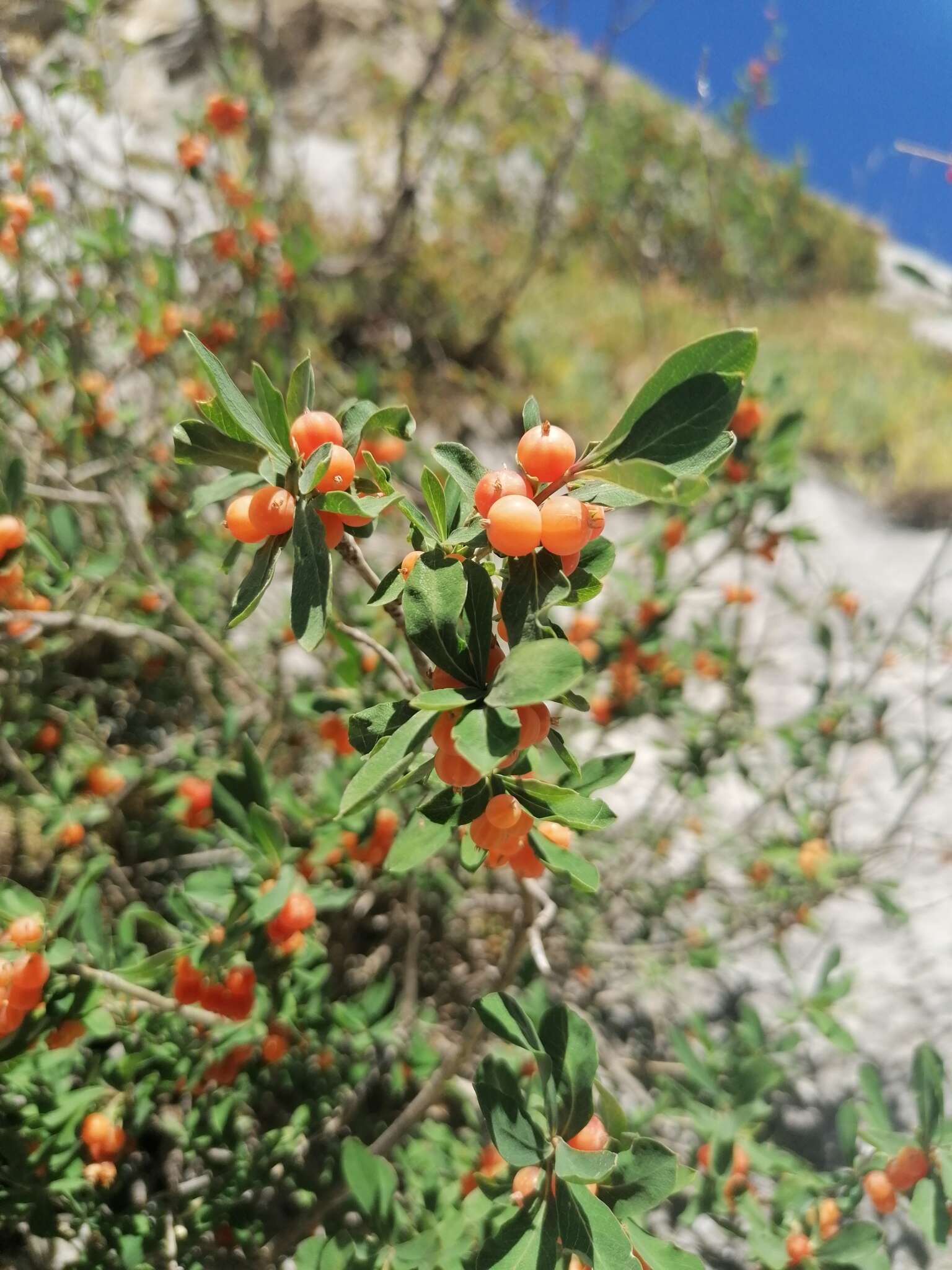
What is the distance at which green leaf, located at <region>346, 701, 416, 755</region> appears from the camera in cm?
→ 72

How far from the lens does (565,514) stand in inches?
23.8

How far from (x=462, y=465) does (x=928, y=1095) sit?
122cm

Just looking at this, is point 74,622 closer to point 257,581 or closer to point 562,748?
point 257,581

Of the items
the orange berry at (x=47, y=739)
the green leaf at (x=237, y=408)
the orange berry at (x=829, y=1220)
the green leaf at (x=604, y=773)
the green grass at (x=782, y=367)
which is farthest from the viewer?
the green grass at (x=782, y=367)

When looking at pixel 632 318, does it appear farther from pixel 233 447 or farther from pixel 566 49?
pixel 233 447

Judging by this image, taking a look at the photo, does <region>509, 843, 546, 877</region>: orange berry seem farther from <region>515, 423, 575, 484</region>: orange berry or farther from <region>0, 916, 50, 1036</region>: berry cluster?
<region>0, 916, 50, 1036</region>: berry cluster

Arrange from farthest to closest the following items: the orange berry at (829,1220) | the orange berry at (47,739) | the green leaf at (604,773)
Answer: the orange berry at (47,739)
the orange berry at (829,1220)
the green leaf at (604,773)

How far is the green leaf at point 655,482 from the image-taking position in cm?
52

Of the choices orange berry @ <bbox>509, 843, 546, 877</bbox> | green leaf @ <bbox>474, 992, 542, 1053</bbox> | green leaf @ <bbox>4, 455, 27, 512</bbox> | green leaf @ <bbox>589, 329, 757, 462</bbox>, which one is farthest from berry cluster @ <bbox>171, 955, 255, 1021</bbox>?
green leaf @ <bbox>589, 329, 757, 462</bbox>

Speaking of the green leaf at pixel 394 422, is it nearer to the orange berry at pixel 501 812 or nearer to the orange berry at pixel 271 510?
the orange berry at pixel 271 510

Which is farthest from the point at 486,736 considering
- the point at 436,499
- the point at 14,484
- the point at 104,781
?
the point at 104,781

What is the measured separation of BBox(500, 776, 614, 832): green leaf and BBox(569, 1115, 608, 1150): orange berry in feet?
1.38

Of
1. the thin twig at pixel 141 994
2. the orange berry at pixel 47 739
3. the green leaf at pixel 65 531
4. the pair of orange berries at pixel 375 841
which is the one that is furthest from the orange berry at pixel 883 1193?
the orange berry at pixel 47 739

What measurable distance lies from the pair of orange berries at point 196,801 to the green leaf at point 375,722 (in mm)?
1096
